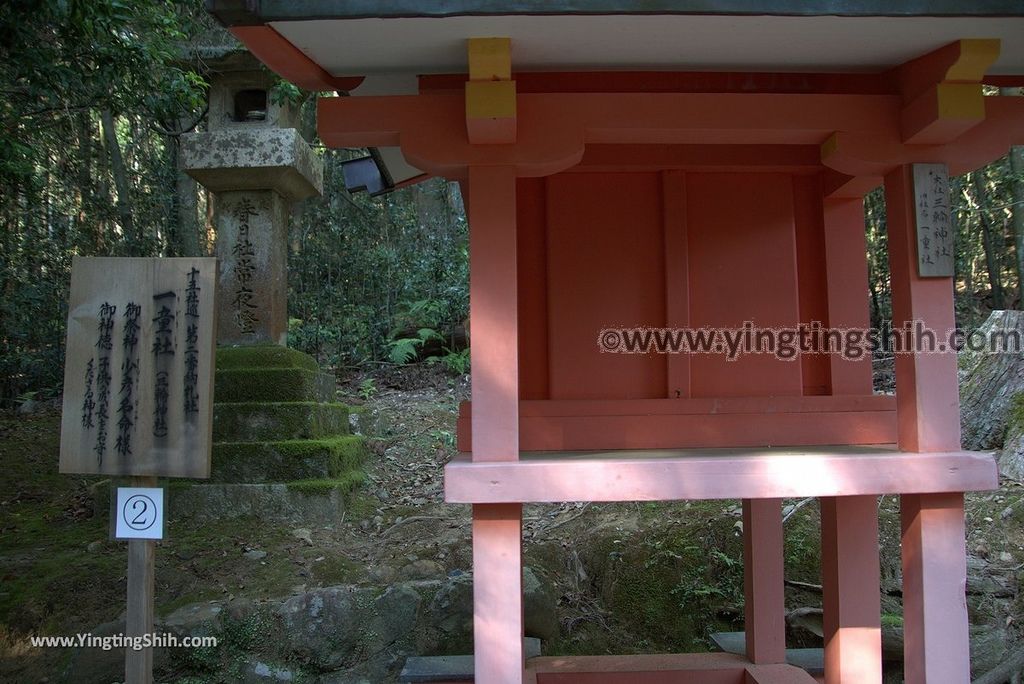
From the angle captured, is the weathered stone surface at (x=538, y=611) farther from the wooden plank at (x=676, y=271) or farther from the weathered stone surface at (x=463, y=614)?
the wooden plank at (x=676, y=271)

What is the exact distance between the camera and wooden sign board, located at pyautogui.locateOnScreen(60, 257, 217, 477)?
323cm

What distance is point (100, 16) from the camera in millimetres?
4988

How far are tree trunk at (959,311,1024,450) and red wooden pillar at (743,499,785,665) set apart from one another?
14.2 ft

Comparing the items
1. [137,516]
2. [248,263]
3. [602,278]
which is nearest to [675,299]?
[602,278]

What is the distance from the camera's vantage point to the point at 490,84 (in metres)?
2.82

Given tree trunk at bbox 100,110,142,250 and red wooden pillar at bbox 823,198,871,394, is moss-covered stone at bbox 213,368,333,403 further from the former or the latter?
red wooden pillar at bbox 823,198,871,394

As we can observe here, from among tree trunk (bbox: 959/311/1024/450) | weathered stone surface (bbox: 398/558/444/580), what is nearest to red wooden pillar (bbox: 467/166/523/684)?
weathered stone surface (bbox: 398/558/444/580)

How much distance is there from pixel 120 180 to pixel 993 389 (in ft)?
39.1

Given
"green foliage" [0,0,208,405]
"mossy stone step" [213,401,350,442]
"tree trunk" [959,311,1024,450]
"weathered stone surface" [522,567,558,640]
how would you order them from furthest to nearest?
1. "tree trunk" [959,311,1024,450]
2. "mossy stone step" [213,401,350,442]
3. "weathered stone surface" [522,567,558,640]
4. "green foliage" [0,0,208,405]

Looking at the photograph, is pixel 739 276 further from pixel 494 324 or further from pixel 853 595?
pixel 853 595

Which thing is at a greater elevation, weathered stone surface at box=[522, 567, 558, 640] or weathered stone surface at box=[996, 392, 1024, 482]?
weathered stone surface at box=[996, 392, 1024, 482]

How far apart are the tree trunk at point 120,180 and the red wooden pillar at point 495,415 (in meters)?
9.69

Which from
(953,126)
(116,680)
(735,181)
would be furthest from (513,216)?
(116,680)

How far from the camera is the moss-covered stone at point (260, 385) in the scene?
23.9 ft
